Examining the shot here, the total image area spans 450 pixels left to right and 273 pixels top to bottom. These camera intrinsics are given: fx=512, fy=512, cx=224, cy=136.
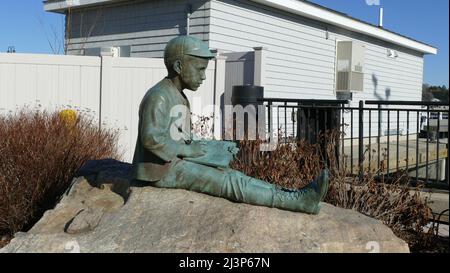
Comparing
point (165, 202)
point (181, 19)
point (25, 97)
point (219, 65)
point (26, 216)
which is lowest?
point (26, 216)

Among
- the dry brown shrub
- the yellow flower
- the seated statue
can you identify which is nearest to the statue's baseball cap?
the seated statue

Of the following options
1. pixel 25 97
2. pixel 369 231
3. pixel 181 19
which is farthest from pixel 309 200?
pixel 181 19

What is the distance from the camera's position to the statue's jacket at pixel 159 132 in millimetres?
3420

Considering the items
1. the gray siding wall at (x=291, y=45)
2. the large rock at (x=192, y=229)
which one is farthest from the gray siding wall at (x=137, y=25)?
the large rock at (x=192, y=229)

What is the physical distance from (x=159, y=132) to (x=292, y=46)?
32.0 feet

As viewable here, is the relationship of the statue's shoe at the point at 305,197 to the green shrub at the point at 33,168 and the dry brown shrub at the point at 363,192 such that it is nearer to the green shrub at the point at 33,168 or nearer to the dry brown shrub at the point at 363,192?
the dry brown shrub at the point at 363,192

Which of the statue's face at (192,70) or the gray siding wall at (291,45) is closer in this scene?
the statue's face at (192,70)

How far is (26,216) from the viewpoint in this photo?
459 centimetres

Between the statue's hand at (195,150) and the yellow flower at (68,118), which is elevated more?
the yellow flower at (68,118)

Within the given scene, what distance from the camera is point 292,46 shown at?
12.7 meters

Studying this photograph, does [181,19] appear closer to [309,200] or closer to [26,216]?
[26,216]

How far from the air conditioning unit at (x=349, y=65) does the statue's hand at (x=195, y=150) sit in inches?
459

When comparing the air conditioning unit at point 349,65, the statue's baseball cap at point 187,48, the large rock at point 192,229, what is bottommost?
the large rock at point 192,229

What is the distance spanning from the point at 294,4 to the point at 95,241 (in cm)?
986
